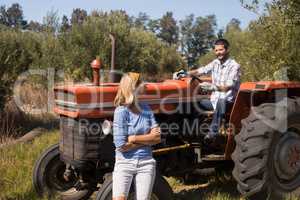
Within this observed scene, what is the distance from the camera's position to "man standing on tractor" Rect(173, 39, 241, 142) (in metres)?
5.03

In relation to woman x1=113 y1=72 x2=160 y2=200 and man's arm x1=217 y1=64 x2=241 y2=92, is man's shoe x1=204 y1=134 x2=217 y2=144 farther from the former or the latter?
woman x1=113 y1=72 x2=160 y2=200

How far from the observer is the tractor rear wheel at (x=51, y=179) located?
5332mm

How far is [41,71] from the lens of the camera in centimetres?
1573

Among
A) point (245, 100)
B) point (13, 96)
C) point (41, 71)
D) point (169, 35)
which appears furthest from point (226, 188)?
point (169, 35)

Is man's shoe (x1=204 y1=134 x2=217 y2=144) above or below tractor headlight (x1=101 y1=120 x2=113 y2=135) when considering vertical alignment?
below

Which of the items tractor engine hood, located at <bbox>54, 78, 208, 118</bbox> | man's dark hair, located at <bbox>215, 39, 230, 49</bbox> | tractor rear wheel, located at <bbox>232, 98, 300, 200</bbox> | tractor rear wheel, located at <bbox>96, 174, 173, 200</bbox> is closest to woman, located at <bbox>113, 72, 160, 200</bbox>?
tractor rear wheel, located at <bbox>96, 174, 173, 200</bbox>

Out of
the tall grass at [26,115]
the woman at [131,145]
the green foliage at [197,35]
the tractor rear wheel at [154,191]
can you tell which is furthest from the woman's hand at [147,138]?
the green foliage at [197,35]

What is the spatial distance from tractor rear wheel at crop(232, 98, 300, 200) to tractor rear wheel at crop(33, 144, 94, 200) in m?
1.89

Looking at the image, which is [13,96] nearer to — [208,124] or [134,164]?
[208,124]

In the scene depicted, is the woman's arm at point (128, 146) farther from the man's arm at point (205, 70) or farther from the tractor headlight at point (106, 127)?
the man's arm at point (205, 70)

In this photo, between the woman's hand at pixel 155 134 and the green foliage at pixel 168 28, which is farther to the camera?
the green foliage at pixel 168 28

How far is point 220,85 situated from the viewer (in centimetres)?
505

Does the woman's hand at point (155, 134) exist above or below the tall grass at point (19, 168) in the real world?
above

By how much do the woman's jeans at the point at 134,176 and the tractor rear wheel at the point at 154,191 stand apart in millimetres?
214
